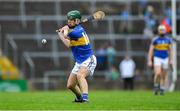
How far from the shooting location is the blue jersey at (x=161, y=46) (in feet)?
95.8

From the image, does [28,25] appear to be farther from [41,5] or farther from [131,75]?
[131,75]

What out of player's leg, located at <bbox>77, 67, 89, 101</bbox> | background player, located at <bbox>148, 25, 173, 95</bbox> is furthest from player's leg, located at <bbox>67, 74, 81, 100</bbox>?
background player, located at <bbox>148, 25, 173, 95</bbox>

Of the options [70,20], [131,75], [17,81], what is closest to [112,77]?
[131,75]

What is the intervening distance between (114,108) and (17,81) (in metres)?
20.4

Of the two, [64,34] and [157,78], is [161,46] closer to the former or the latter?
[157,78]

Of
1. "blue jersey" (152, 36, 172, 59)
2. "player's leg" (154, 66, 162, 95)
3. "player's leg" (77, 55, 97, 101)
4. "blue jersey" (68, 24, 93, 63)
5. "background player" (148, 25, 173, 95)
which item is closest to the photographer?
"player's leg" (77, 55, 97, 101)

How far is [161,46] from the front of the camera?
96.0 ft

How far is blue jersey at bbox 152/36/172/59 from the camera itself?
95.8ft

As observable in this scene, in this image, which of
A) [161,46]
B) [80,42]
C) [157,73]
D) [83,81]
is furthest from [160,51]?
[83,81]

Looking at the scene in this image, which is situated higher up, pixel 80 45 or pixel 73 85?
pixel 80 45

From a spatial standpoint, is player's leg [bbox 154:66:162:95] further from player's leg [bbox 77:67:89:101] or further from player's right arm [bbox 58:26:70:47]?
player's right arm [bbox 58:26:70:47]

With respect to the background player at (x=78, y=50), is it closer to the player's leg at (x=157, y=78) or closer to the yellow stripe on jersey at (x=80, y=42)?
the yellow stripe on jersey at (x=80, y=42)

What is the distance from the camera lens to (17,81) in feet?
127

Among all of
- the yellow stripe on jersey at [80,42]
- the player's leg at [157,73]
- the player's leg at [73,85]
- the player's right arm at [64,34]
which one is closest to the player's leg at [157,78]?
→ the player's leg at [157,73]
